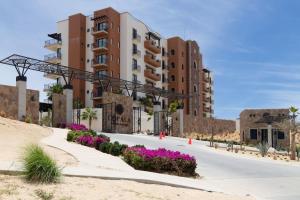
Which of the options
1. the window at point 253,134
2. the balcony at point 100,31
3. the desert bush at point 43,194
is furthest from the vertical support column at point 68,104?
the desert bush at point 43,194

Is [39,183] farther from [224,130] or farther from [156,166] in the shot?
[224,130]

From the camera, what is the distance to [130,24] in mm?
80125

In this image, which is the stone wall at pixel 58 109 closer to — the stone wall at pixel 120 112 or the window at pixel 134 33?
the stone wall at pixel 120 112

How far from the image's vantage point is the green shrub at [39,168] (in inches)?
453

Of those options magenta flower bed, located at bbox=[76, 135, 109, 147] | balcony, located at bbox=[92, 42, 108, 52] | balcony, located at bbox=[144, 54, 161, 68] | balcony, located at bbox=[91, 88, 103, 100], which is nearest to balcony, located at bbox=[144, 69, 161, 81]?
balcony, located at bbox=[144, 54, 161, 68]

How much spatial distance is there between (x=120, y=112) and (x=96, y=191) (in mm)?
38266

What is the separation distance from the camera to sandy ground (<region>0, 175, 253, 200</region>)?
33.9ft

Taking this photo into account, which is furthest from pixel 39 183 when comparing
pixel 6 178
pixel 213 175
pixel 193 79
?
pixel 193 79

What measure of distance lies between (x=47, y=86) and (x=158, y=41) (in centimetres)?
2597

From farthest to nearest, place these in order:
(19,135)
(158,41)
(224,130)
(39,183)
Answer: (158,41) < (224,130) < (19,135) < (39,183)

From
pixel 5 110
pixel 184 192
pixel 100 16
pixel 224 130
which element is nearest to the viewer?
pixel 184 192

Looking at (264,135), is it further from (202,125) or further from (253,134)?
(202,125)

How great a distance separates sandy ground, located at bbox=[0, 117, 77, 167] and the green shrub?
2.38 m

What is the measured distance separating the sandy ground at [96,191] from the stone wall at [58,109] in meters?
31.8
